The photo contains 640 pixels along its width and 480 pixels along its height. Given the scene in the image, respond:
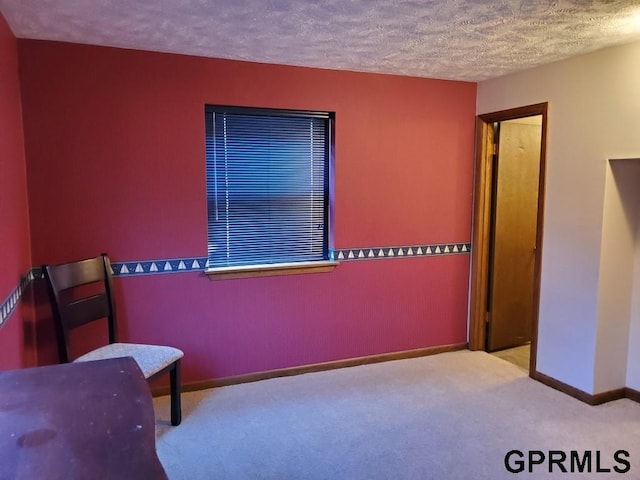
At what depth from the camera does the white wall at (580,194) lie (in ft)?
9.15

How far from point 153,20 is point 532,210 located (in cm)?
312

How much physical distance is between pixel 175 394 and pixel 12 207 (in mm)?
1251

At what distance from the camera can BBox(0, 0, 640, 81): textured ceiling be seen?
7.02ft

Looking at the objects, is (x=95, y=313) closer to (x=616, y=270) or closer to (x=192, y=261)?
(x=192, y=261)

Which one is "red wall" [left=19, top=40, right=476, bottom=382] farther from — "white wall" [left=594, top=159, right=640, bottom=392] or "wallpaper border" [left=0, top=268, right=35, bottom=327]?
"white wall" [left=594, top=159, right=640, bottom=392]

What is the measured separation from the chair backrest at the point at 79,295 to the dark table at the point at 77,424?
92cm

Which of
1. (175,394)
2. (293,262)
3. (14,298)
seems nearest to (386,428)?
(175,394)

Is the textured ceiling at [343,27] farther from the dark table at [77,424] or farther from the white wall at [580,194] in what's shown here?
the dark table at [77,424]

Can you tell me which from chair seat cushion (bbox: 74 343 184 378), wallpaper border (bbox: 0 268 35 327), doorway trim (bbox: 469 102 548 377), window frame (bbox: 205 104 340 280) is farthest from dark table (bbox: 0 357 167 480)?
doorway trim (bbox: 469 102 548 377)

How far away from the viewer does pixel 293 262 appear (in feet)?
11.2

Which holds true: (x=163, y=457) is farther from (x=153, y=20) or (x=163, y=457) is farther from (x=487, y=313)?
(x=487, y=313)

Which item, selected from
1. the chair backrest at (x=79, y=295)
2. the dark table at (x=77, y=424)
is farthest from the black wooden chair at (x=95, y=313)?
the dark table at (x=77, y=424)

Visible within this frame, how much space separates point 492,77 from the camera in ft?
11.7

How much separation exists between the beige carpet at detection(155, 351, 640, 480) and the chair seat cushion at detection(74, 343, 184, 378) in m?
0.41
